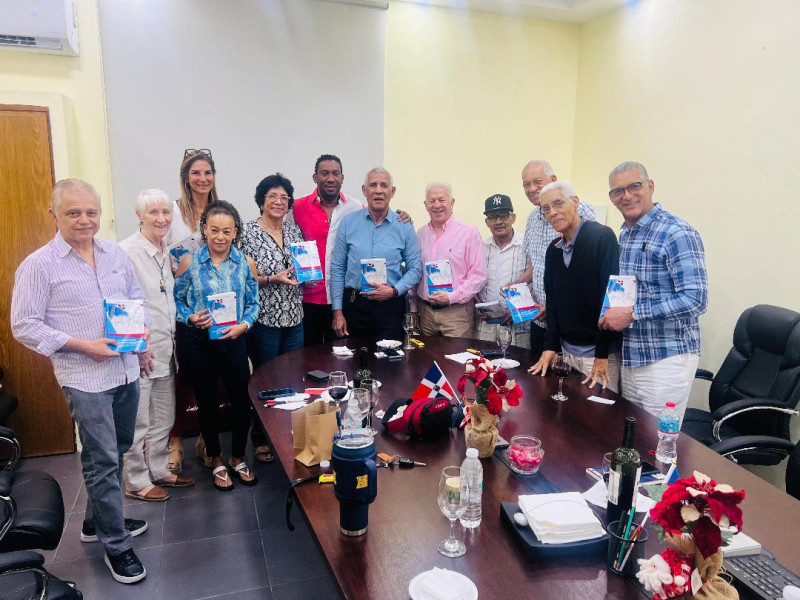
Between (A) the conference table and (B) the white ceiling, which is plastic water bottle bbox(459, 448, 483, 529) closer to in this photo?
(A) the conference table

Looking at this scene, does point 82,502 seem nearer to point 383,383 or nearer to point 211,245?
point 211,245

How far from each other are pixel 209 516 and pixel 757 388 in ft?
10.5

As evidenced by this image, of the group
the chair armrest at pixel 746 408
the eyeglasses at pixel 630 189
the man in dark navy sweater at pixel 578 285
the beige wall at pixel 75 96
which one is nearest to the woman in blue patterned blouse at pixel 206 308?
the beige wall at pixel 75 96

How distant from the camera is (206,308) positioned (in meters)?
2.95

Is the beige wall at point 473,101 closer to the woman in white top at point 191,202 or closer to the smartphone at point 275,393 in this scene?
the woman in white top at point 191,202

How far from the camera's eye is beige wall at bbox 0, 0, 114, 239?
138 inches

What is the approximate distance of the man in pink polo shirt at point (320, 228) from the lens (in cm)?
374

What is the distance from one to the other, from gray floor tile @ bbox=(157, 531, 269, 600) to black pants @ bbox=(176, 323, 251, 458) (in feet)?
2.23

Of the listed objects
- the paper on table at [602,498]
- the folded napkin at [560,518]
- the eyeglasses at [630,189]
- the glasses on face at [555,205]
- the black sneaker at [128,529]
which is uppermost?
Answer: the eyeglasses at [630,189]

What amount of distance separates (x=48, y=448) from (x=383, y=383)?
8.97ft

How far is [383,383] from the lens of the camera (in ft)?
8.27

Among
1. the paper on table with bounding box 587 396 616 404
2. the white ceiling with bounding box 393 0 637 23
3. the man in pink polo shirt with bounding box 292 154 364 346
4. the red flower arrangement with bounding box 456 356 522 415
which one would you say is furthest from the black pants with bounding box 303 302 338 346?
the white ceiling with bounding box 393 0 637 23

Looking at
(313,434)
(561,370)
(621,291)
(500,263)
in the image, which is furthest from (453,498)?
(500,263)

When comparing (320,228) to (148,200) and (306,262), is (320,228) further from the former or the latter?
(148,200)
